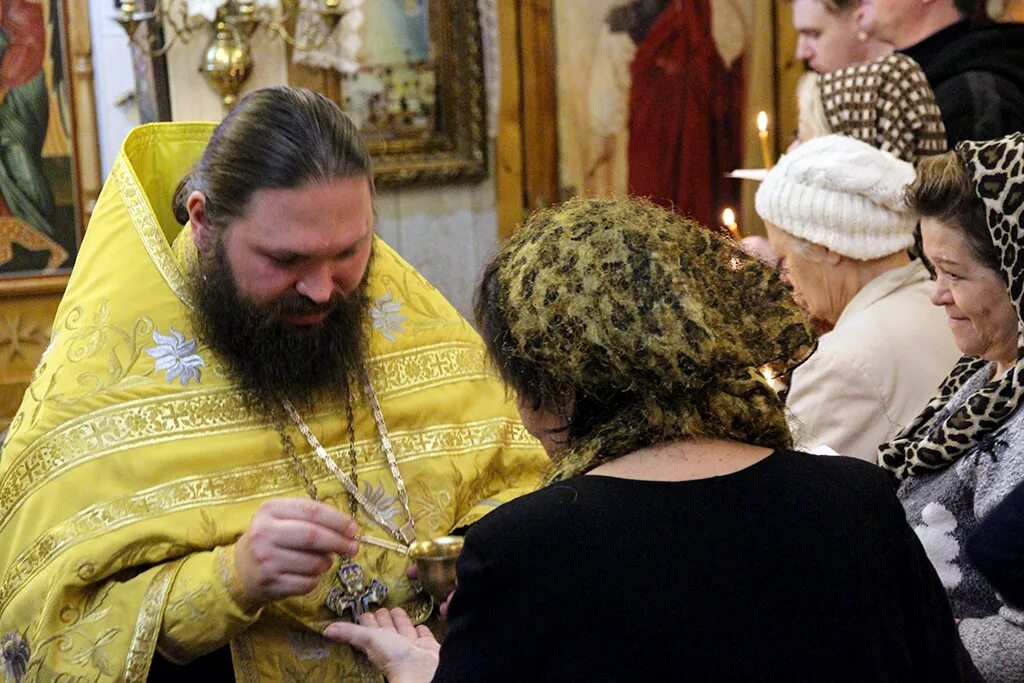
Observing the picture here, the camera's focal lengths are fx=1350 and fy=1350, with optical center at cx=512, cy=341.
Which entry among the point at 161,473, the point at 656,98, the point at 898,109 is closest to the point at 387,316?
the point at 161,473

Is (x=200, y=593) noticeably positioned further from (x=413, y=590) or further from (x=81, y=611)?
(x=413, y=590)

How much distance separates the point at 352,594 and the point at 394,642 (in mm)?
146

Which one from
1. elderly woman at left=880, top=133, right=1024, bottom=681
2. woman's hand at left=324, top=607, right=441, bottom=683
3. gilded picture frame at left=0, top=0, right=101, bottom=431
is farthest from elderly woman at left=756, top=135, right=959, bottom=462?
gilded picture frame at left=0, top=0, right=101, bottom=431

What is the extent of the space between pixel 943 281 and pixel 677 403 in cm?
107

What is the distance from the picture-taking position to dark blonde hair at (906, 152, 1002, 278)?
7.43 ft

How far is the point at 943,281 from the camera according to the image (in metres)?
2.41

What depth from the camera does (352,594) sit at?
2238mm

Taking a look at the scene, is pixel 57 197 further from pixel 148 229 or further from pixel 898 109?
pixel 898 109

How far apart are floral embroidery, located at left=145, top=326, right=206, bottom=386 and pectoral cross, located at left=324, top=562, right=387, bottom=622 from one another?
0.41m

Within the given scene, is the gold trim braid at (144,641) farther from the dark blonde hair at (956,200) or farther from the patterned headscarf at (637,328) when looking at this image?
the dark blonde hair at (956,200)

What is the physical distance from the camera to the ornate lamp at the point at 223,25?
4.68m

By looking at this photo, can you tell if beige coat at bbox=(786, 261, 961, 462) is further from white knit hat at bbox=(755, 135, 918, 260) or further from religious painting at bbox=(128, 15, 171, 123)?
religious painting at bbox=(128, 15, 171, 123)

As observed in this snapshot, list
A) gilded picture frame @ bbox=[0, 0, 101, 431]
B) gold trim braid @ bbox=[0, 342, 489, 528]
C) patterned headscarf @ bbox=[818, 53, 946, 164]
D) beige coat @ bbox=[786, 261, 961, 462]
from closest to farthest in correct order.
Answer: gold trim braid @ bbox=[0, 342, 489, 528]
beige coat @ bbox=[786, 261, 961, 462]
patterned headscarf @ bbox=[818, 53, 946, 164]
gilded picture frame @ bbox=[0, 0, 101, 431]

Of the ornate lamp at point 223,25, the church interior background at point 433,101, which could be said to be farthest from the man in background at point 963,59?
the ornate lamp at point 223,25
